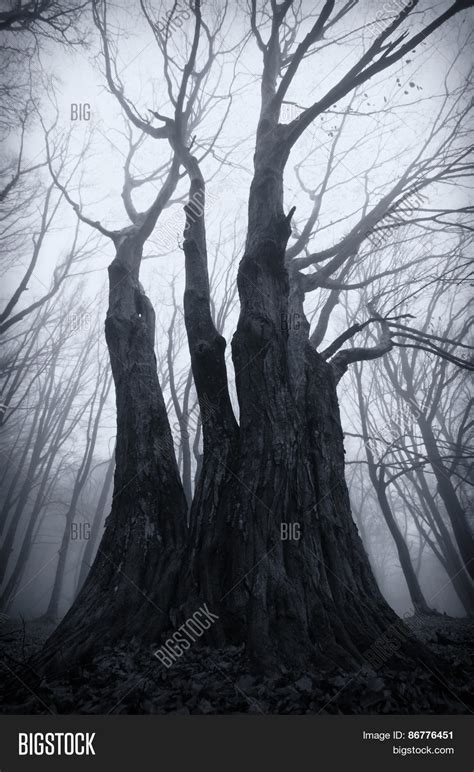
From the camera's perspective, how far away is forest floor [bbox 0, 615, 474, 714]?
5.93ft

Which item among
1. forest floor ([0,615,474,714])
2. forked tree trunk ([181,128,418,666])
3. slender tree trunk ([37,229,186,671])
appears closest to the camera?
forest floor ([0,615,474,714])

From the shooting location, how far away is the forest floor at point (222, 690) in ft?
5.93

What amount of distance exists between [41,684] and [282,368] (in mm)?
2952

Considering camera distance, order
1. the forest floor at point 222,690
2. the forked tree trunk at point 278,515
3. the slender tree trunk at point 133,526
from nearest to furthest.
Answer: the forest floor at point 222,690
the forked tree trunk at point 278,515
the slender tree trunk at point 133,526

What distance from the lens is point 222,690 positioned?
1937 mm

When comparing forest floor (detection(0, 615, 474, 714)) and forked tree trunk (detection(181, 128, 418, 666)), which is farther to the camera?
forked tree trunk (detection(181, 128, 418, 666))

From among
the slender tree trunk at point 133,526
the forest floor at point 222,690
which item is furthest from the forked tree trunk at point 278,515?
the slender tree trunk at point 133,526

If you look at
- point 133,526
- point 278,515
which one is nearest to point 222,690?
point 278,515

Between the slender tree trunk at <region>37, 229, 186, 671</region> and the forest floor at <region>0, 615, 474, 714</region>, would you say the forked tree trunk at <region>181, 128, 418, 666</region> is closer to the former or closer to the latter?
the forest floor at <region>0, 615, 474, 714</region>

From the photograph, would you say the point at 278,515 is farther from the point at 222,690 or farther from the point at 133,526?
the point at 133,526

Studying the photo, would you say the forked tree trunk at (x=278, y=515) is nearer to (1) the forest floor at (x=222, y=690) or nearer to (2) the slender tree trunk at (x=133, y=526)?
(1) the forest floor at (x=222, y=690)

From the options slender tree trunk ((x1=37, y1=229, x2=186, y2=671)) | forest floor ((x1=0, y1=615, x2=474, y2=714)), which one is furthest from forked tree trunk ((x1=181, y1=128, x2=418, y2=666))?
slender tree trunk ((x1=37, y1=229, x2=186, y2=671))

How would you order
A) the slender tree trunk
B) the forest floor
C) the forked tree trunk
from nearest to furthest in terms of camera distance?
the forest floor < the forked tree trunk < the slender tree trunk

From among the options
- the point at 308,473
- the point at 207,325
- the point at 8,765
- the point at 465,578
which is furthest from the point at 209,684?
the point at 465,578
